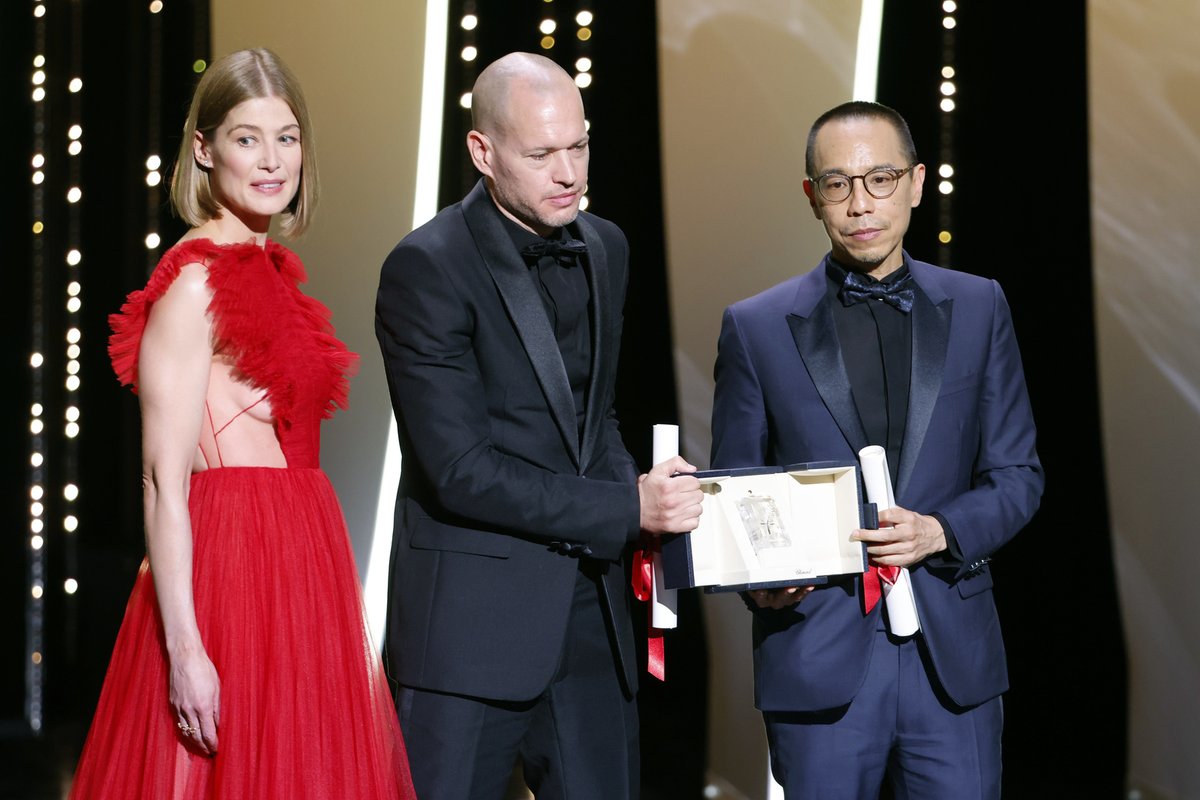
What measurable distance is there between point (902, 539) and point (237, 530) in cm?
111

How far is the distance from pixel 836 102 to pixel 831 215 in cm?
173

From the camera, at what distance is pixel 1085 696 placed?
411cm

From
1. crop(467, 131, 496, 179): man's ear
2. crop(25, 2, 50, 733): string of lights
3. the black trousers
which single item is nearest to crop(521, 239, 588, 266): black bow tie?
crop(467, 131, 496, 179): man's ear

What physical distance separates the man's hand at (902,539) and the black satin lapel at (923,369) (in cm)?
10

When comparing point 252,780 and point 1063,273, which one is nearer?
point 252,780

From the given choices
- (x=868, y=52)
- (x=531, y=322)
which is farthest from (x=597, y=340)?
(x=868, y=52)

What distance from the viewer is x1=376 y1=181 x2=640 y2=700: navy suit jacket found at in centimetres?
210

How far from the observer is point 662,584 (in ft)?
7.43

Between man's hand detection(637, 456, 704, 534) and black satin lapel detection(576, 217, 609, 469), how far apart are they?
0.43 feet

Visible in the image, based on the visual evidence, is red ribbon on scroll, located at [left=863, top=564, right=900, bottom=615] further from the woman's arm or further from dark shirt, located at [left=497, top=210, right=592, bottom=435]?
the woman's arm

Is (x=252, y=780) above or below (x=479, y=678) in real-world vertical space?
below

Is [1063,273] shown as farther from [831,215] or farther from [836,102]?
[831,215]

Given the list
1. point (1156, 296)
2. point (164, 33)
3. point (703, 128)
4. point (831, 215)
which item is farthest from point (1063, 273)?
point (164, 33)

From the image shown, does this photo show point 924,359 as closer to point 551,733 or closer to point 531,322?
point 531,322
